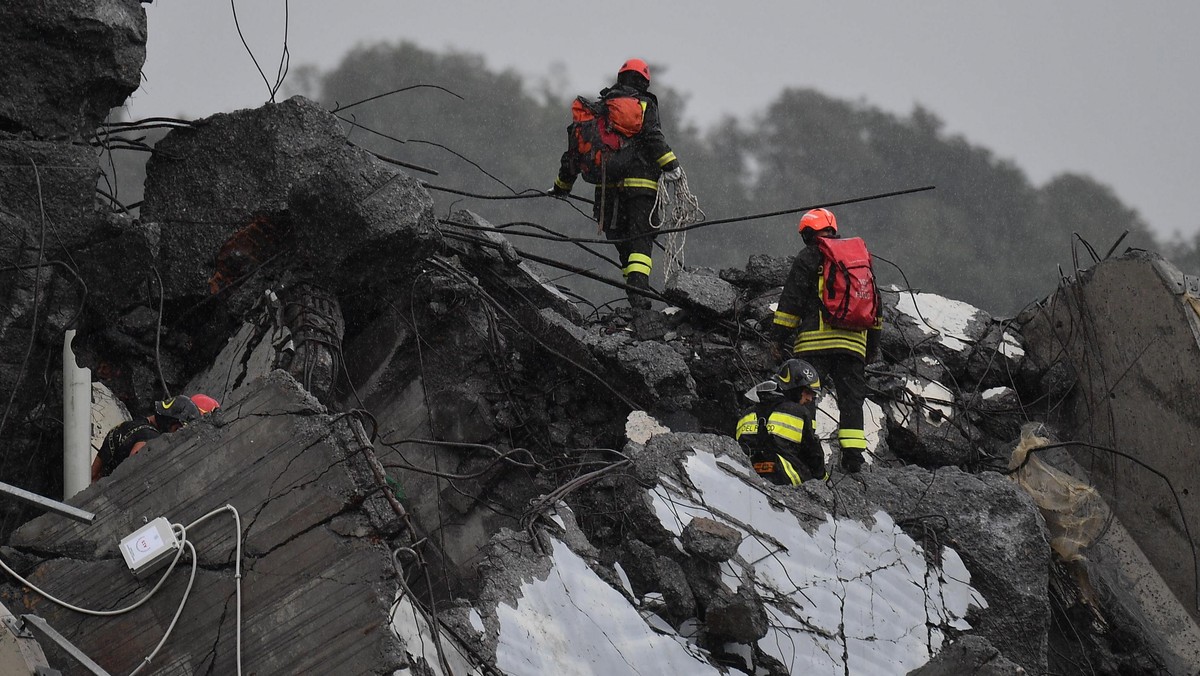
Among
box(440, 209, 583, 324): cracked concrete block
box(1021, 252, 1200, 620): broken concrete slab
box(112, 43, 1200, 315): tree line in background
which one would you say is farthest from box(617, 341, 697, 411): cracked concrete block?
box(112, 43, 1200, 315): tree line in background

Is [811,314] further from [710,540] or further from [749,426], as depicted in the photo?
[710,540]

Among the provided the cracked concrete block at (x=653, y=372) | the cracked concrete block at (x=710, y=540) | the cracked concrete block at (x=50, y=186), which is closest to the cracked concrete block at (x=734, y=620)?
the cracked concrete block at (x=710, y=540)

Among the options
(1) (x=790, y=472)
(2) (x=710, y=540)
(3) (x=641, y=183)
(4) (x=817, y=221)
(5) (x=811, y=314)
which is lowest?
(2) (x=710, y=540)

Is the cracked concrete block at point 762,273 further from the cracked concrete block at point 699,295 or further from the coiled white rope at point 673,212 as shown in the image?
the coiled white rope at point 673,212

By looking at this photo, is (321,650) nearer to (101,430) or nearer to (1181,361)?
(101,430)

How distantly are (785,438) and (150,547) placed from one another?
138 inches

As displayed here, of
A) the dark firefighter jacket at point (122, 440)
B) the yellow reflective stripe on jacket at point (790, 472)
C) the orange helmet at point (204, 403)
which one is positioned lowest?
the dark firefighter jacket at point (122, 440)

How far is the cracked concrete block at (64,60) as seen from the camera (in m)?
6.11

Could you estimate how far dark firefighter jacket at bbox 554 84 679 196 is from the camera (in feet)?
27.7

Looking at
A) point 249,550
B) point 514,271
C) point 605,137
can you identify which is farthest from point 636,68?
point 249,550

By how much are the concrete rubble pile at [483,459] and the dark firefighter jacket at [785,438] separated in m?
0.44

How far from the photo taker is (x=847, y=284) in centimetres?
743

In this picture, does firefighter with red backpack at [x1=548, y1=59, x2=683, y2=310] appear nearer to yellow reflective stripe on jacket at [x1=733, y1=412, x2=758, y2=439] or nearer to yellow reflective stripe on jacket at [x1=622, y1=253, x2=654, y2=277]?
yellow reflective stripe on jacket at [x1=622, y1=253, x2=654, y2=277]

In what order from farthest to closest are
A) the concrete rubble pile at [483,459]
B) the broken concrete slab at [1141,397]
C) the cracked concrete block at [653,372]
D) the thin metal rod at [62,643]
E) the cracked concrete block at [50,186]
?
the broken concrete slab at [1141,397]
the cracked concrete block at [653,372]
the cracked concrete block at [50,186]
the concrete rubble pile at [483,459]
the thin metal rod at [62,643]
